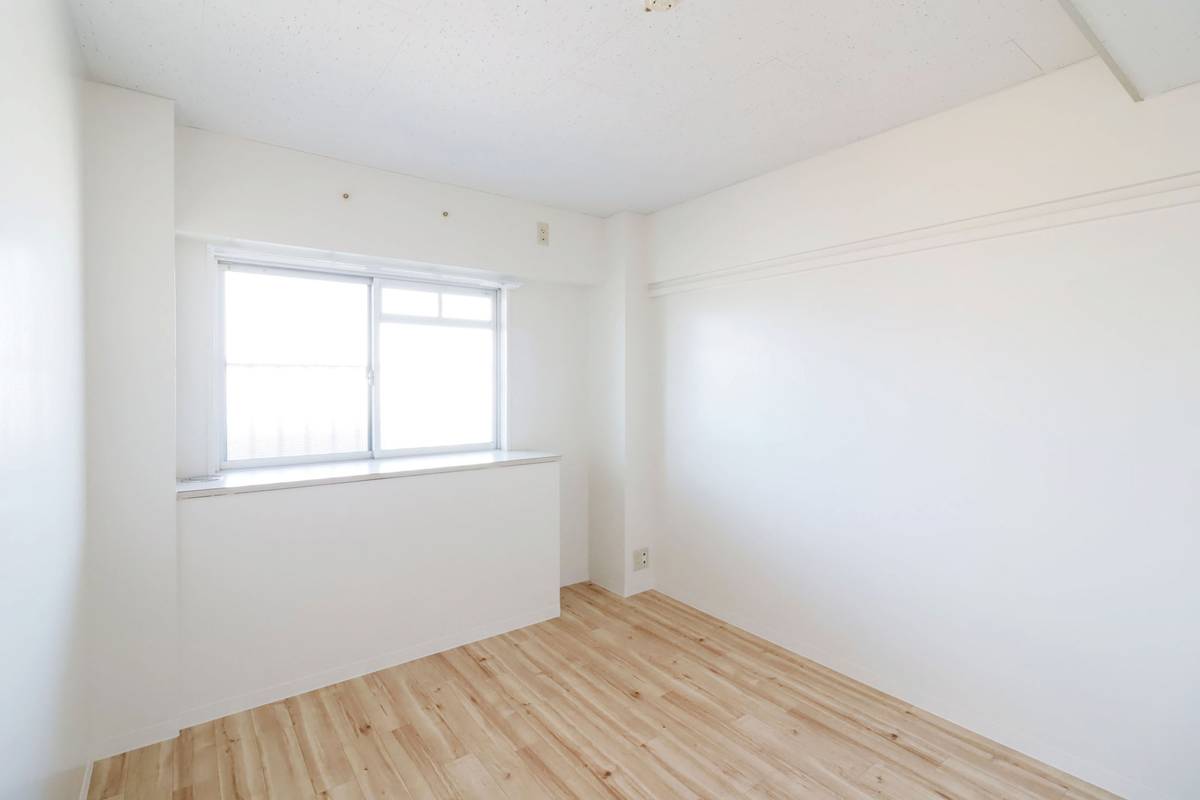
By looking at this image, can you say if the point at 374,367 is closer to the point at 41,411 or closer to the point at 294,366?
the point at 294,366

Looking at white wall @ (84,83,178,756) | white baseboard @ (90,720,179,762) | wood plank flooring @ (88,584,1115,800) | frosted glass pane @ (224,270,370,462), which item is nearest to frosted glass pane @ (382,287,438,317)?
frosted glass pane @ (224,270,370,462)

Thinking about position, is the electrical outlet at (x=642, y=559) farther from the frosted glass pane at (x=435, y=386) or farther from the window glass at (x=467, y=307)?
the window glass at (x=467, y=307)

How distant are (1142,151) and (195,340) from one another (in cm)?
405

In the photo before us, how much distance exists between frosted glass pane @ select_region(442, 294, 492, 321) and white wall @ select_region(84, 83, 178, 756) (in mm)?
1594

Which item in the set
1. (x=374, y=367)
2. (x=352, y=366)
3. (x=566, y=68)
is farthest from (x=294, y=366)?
(x=566, y=68)

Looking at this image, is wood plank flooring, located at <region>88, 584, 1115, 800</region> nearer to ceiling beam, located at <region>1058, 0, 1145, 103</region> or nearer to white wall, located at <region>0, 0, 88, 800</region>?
white wall, located at <region>0, 0, 88, 800</region>

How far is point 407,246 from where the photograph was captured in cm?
316

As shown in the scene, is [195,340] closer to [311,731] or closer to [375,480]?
[375,480]

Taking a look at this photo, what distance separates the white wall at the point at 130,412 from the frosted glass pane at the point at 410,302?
4.05 ft

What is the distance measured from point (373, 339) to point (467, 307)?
683mm

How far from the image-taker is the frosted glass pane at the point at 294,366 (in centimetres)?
294

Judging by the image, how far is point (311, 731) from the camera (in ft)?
7.80

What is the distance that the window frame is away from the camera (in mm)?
2871

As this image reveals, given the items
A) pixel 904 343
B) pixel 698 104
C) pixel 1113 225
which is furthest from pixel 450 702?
pixel 1113 225
